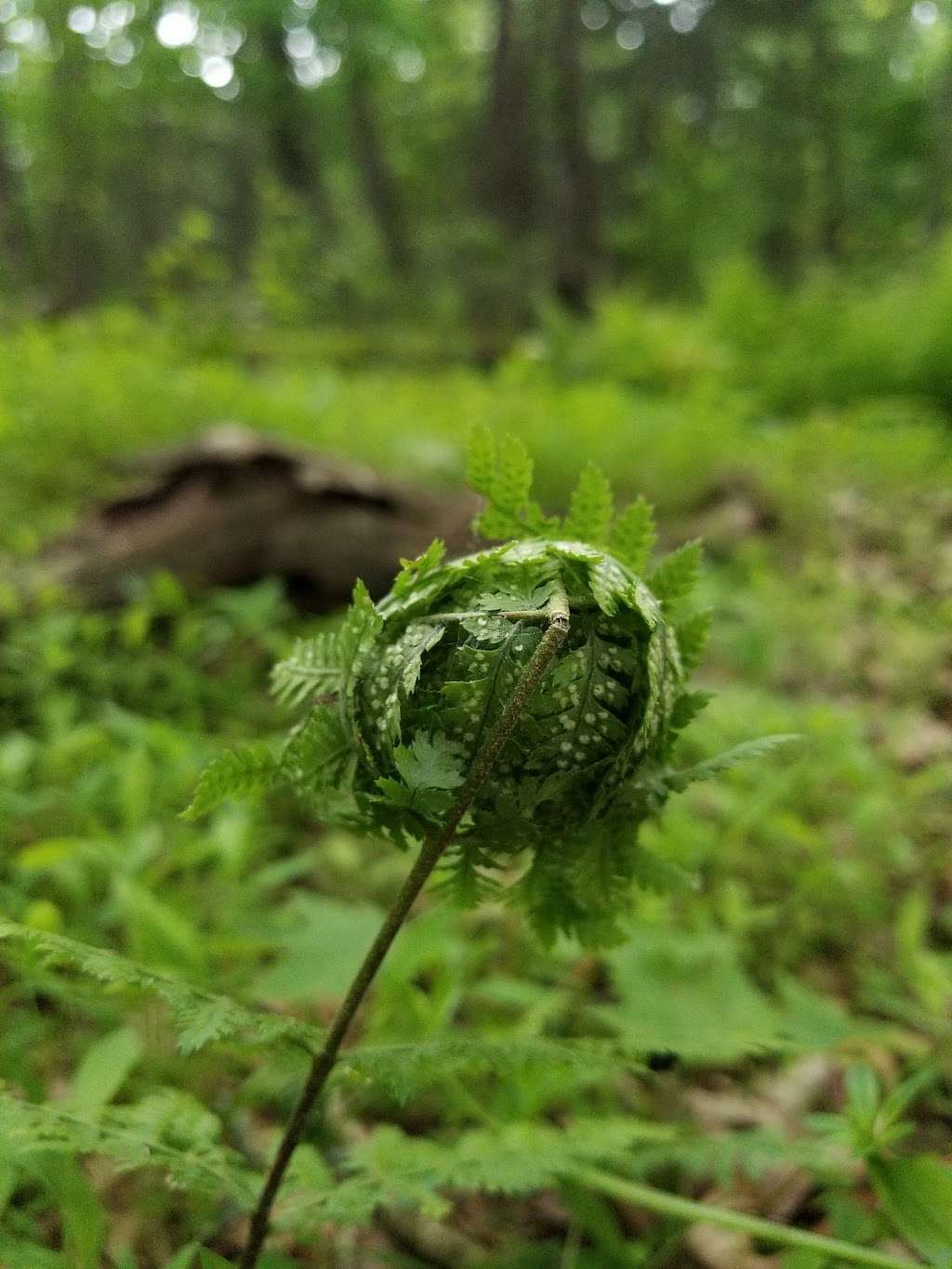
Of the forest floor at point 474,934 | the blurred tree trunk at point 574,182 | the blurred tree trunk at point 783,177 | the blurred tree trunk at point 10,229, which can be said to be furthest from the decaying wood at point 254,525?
the blurred tree trunk at point 783,177

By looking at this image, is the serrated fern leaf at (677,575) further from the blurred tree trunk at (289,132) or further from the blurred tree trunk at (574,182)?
the blurred tree trunk at (289,132)

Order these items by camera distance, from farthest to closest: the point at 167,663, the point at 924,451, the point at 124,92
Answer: the point at 124,92 < the point at 924,451 < the point at 167,663

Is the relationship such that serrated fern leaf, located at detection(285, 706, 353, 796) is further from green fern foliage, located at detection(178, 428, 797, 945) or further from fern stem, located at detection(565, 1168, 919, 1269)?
fern stem, located at detection(565, 1168, 919, 1269)

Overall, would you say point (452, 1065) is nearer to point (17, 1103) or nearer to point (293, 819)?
point (17, 1103)

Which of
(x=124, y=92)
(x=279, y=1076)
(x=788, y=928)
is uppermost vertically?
(x=124, y=92)

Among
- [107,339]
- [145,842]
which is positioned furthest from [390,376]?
[145,842]

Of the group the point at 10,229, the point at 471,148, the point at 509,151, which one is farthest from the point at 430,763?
the point at 471,148
